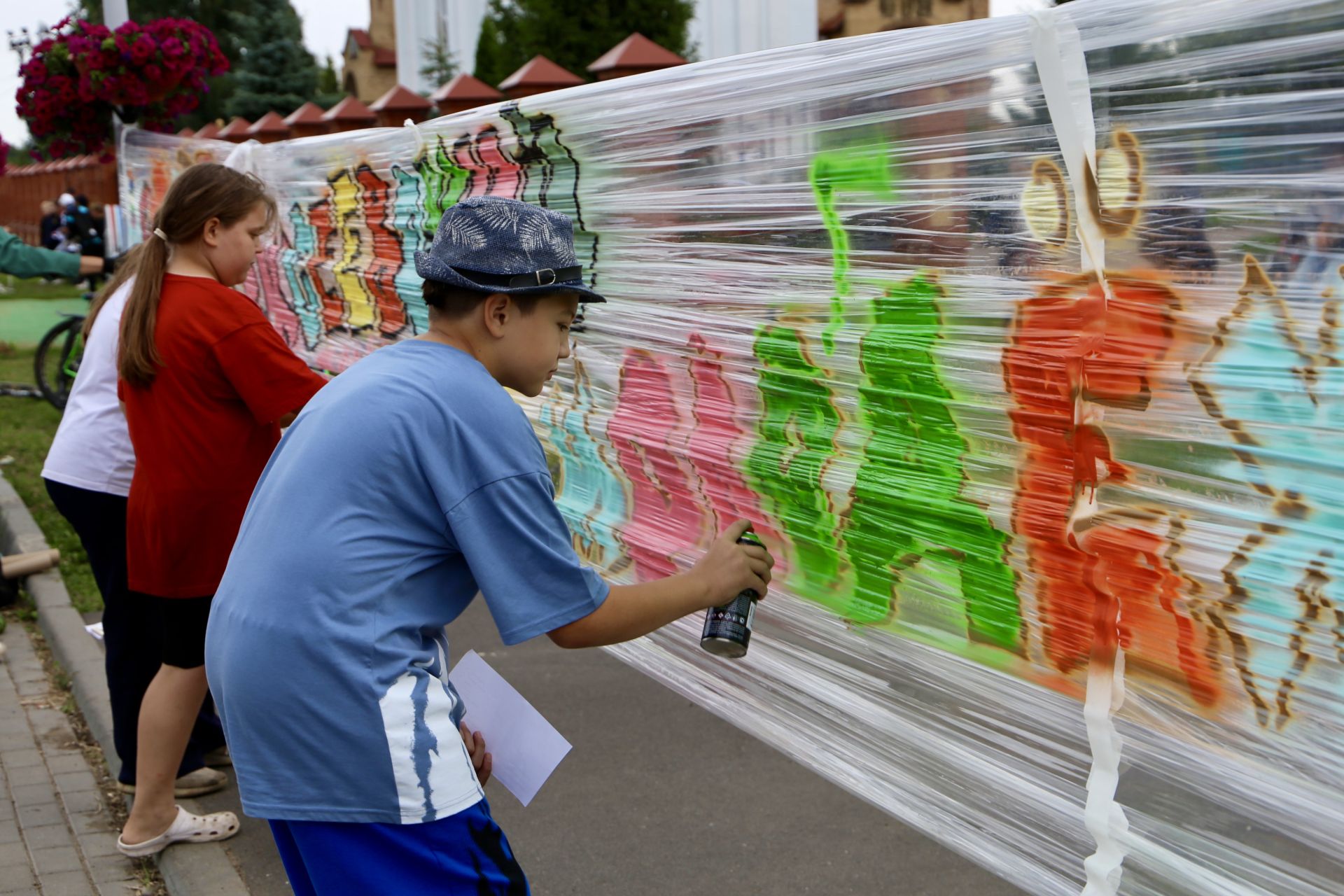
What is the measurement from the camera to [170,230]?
3.23 m

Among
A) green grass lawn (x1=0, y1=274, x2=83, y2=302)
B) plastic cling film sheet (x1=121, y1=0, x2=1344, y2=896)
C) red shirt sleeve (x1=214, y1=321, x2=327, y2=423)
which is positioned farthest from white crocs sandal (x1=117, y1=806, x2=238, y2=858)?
green grass lawn (x1=0, y1=274, x2=83, y2=302)

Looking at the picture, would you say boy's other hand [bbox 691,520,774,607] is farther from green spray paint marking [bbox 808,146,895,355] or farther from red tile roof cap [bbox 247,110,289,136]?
red tile roof cap [bbox 247,110,289,136]

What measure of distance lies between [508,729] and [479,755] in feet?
0.22

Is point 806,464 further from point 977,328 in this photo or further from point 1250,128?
point 1250,128

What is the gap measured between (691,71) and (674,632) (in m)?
1.29

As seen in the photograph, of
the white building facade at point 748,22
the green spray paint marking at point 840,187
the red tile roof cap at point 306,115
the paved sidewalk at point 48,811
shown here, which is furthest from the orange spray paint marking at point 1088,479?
Result: the white building facade at point 748,22

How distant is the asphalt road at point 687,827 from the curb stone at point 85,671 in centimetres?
9

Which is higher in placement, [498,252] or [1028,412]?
[498,252]

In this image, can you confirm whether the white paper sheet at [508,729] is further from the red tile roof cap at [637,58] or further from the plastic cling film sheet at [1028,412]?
the red tile roof cap at [637,58]

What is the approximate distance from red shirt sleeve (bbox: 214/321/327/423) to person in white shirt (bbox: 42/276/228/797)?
63 centimetres

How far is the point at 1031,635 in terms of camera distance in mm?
2072

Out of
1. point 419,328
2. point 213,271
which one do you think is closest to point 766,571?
point 213,271

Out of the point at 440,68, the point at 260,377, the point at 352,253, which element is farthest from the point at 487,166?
the point at 440,68

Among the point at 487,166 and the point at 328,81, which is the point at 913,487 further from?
Result: the point at 328,81
